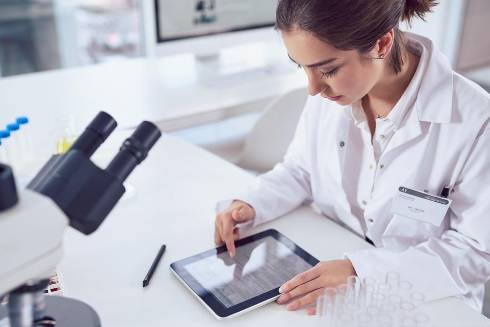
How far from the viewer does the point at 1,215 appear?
0.54 m

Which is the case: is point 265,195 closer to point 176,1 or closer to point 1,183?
point 1,183

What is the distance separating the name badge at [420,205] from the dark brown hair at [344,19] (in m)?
0.31

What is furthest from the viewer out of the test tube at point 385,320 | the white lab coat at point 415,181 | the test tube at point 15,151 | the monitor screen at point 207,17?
the monitor screen at point 207,17

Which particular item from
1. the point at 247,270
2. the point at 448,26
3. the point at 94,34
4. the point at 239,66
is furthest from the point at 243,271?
the point at 94,34

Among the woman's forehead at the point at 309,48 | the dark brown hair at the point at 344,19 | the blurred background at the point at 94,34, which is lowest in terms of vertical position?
the blurred background at the point at 94,34

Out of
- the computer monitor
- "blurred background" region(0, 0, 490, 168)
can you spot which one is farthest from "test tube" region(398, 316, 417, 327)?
"blurred background" region(0, 0, 490, 168)

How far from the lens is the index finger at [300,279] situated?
97cm

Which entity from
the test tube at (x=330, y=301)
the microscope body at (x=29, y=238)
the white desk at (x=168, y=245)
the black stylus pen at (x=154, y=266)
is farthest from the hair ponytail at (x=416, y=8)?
the microscope body at (x=29, y=238)

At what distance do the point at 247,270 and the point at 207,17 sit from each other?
4.18 ft

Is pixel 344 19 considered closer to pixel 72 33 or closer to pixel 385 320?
pixel 385 320

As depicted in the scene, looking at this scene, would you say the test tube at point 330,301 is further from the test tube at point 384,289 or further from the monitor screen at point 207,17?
the monitor screen at point 207,17

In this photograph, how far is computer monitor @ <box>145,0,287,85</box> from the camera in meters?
1.98

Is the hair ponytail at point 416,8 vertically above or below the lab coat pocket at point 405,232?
above

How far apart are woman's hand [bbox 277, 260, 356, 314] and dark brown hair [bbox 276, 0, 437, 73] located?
1.35ft
